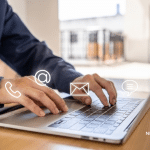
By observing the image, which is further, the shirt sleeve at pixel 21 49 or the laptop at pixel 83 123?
the shirt sleeve at pixel 21 49

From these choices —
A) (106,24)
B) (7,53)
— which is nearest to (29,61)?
(7,53)

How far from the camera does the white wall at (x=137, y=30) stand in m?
6.24

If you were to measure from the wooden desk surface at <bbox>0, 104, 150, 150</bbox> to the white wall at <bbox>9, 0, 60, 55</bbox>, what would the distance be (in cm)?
113

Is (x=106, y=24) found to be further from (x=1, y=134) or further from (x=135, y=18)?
(x=1, y=134)

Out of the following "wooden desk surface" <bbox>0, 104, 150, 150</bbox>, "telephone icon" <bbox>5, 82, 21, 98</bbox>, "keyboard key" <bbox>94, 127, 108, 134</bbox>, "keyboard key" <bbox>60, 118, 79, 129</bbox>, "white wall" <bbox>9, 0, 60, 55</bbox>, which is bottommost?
"wooden desk surface" <bbox>0, 104, 150, 150</bbox>

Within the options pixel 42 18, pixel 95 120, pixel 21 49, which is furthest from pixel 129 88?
pixel 42 18

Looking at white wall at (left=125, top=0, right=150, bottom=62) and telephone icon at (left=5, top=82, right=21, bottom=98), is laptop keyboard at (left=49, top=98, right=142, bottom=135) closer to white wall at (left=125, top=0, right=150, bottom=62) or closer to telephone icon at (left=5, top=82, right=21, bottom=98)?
telephone icon at (left=5, top=82, right=21, bottom=98)

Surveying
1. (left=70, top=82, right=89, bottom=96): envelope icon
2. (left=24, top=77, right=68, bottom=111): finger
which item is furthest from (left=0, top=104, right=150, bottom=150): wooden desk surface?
(left=70, top=82, right=89, bottom=96): envelope icon

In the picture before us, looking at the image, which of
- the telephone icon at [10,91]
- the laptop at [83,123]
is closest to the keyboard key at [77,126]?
the laptop at [83,123]

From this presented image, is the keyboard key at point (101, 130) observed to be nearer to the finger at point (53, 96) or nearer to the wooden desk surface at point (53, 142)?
the wooden desk surface at point (53, 142)

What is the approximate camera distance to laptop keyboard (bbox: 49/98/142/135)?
291 mm

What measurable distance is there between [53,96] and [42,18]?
1.33 m

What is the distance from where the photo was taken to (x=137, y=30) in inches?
252

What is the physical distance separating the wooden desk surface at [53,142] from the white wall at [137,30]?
6.39m
